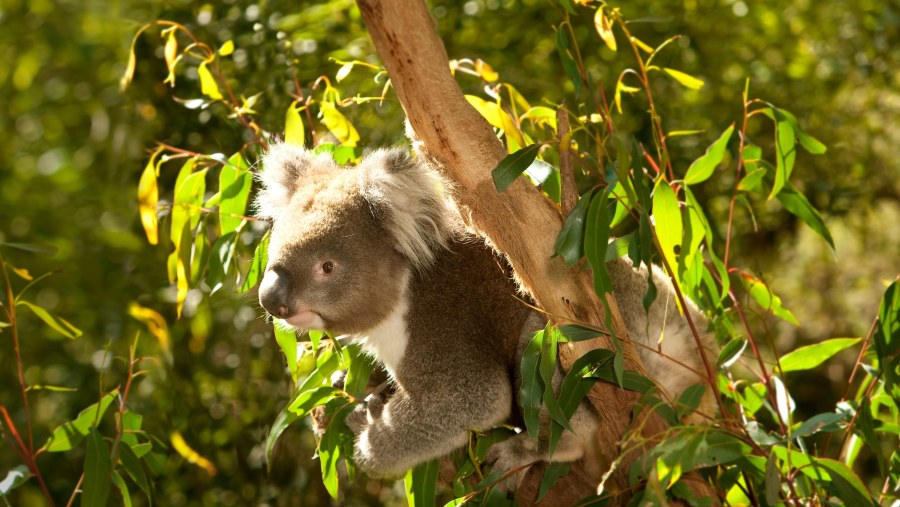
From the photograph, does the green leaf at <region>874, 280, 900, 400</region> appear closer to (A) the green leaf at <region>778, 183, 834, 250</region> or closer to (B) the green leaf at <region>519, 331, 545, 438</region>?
(A) the green leaf at <region>778, 183, 834, 250</region>

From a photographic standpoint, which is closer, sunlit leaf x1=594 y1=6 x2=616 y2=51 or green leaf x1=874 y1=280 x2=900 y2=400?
green leaf x1=874 y1=280 x2=900 y2=400

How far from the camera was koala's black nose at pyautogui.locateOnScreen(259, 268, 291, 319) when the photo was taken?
1.88 meters

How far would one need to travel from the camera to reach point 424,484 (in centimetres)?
207

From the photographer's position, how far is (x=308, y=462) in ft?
11.5

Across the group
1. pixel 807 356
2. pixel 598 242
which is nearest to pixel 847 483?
pixel 807 356

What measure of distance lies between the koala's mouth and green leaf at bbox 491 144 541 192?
1.82 feet

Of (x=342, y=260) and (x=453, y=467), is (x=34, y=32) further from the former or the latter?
(x=453, y=467)

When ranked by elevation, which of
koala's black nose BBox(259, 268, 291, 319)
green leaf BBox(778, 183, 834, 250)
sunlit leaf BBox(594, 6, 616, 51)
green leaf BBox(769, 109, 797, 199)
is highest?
sunlit leaf BBox(594, 6, 616, 51)

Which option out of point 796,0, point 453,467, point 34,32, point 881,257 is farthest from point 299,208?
point 881,257

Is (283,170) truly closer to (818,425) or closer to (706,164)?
(706,164)

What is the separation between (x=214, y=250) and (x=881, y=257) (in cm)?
531


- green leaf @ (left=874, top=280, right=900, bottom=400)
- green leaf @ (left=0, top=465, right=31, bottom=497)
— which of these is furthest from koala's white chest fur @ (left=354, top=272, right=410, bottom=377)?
green leaf @ (left=874, top=280, right=900, bottom=400)

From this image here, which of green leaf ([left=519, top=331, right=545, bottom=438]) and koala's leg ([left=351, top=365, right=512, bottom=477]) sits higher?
green leaf ([left=519, top=331, right=545, bottom=438])

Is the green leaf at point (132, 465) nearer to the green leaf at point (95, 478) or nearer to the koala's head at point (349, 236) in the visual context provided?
the green leaf at point (95, 478)
